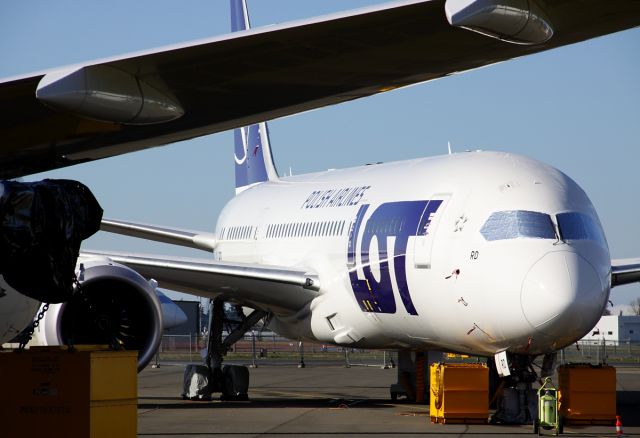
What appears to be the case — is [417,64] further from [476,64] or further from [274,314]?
[274,314]

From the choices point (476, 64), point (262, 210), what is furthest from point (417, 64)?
point (262, 210)

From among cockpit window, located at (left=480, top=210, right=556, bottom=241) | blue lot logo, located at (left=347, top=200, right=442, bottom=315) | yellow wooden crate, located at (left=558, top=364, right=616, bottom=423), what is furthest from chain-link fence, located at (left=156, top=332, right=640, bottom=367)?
cockpit window, located at (left=480, top=210, right=556, bottom=241)

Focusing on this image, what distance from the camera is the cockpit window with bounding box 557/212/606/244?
15578mm

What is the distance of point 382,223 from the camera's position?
1831cm

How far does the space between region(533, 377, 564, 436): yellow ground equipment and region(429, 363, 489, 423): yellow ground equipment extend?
136cm

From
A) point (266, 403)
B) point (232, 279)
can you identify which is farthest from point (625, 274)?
point (232, 279)

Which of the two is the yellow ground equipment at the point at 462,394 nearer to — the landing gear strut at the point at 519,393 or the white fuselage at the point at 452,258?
the landing gear strut at the point at 519,393

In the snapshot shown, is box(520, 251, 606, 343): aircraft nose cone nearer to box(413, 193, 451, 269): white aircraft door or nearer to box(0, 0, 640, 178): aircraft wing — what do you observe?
box(413, 193, 451, 269): white aircraft door

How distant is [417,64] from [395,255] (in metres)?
11.7

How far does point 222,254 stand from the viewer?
83.8ft

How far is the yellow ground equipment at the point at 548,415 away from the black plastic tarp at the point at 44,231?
8021mm

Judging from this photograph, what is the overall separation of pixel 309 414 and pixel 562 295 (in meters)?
4.77

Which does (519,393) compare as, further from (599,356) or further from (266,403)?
(599,356)

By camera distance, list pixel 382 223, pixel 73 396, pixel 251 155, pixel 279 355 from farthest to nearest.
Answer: pixel 279 355, pixel 251 155, pixel 382 223, pixel 73 396
